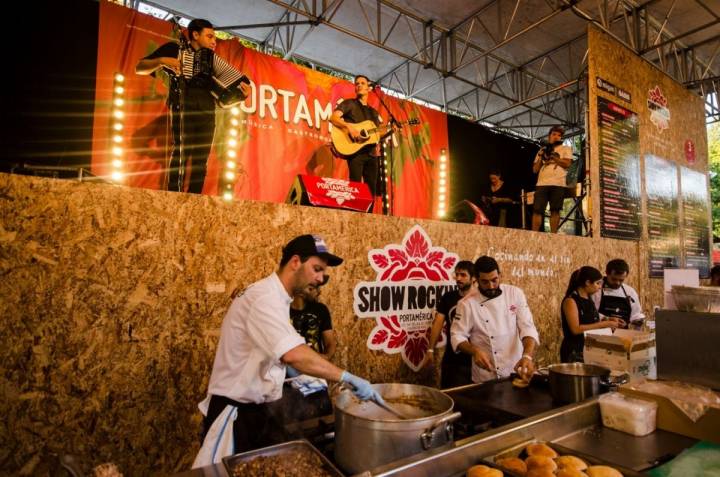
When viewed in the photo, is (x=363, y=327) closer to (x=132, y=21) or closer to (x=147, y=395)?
(x=147, y=395)

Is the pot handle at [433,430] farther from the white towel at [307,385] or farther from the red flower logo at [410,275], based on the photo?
the red flower logo at [410,275]

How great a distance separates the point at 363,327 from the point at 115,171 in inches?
165

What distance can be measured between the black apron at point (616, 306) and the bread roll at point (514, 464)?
3.61m

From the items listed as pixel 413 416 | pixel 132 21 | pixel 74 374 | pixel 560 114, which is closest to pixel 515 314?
pixel 413 416

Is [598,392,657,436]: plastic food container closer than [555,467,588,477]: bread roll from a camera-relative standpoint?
No

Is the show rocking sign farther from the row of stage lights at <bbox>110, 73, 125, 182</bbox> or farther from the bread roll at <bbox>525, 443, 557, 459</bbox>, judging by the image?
the row of stage lights at <bbox>110, 73, 125, 182</bbox>

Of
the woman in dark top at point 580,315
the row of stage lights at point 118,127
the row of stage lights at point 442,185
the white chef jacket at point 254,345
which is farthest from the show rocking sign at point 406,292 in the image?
the row of stage lights at point 442,185

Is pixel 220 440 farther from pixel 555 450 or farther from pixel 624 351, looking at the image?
pixel 624 351

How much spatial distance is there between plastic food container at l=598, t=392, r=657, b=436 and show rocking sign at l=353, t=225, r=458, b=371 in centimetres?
185

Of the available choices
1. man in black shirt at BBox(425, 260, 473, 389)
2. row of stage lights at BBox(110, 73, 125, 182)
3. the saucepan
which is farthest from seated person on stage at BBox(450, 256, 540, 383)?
row of stage lights at BBox(110, 73, 125, 182)

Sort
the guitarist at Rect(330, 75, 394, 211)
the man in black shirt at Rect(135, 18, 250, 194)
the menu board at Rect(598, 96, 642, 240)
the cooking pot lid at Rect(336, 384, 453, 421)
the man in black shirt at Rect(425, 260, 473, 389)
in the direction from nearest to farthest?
1. the cooking pot lid at Rect(336, 384, 453, 421)
2. the man in black shirt at Rect(425, 260, 473, 389)
3. the man in black shirt at Rect(135, 18, 250, 194)
4. the menu board at Rect(598, 96, 642, 240)
5. the guitarist at Rect(330, 75, 394, 211)

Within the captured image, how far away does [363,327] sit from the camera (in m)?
3.27

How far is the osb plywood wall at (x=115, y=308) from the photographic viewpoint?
1999 millimetres

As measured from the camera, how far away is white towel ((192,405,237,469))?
175 centimetres
